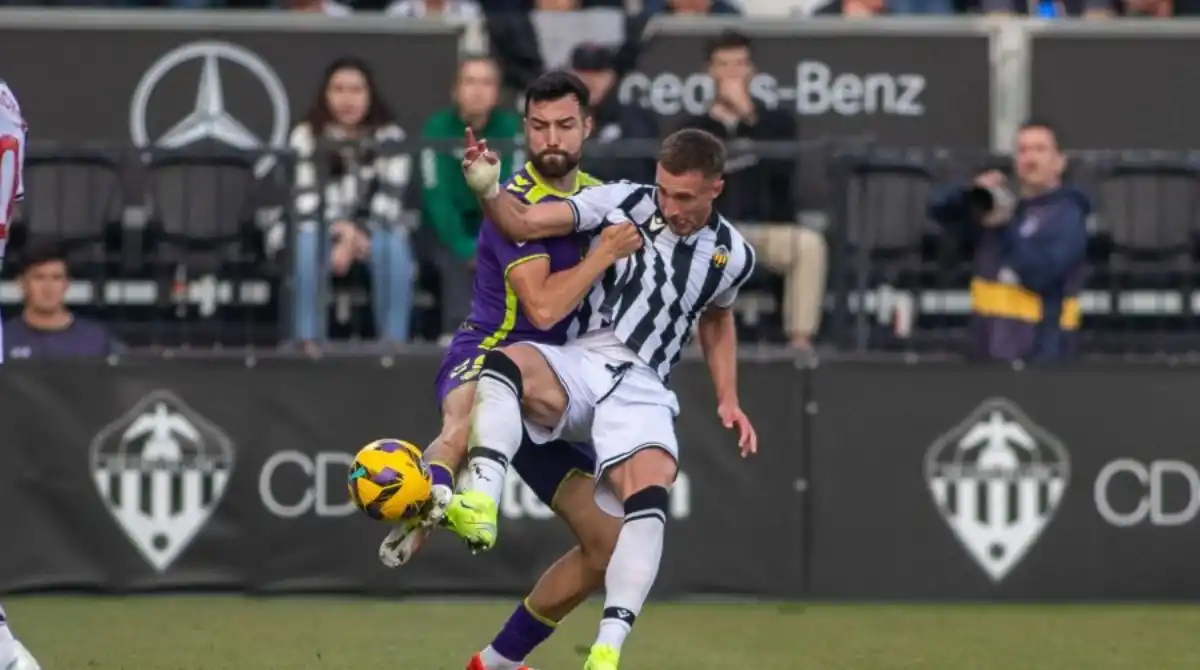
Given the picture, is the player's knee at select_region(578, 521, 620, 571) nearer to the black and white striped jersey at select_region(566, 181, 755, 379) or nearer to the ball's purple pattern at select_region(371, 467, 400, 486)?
the black and white striped jersey at select_region(566, 181, 755, 379)

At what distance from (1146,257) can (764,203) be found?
2.10 meters

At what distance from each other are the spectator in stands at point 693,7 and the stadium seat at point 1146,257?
9.27ft

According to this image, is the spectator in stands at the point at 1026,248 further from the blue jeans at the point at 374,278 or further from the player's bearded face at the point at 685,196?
the player's bearded face at the point at 685,196

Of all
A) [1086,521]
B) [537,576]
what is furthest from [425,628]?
[1086,521]

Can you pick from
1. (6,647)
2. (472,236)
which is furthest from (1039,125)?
(6,647)

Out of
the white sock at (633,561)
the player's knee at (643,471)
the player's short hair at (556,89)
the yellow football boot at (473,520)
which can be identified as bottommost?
the white sock at (633,561)

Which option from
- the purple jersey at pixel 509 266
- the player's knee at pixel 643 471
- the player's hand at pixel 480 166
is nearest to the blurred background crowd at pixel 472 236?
the purple jersey at pixel 509 266

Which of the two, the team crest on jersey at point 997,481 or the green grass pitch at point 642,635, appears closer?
the green grass pitch at point 642,635

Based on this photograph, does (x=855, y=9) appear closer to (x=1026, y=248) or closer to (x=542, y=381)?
(x=1026, y=248)

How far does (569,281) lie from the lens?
29.9 feet

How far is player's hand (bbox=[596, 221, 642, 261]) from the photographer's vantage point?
29.8ft

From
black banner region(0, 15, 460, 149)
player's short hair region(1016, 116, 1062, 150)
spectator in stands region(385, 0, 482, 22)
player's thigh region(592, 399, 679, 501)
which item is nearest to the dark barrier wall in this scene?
player's short hair region(1016, 116, 1062, 150)

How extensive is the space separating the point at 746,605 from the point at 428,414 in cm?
200

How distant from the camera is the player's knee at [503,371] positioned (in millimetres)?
9039
